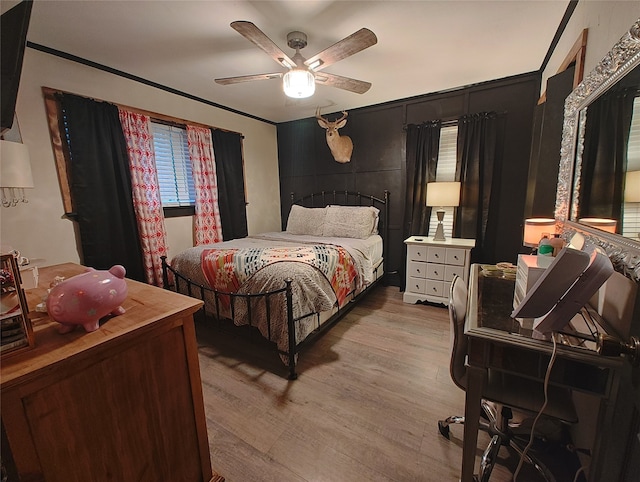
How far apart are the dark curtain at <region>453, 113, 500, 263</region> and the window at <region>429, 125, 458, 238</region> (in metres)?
0.10

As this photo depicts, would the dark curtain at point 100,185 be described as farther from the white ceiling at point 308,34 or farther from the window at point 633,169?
the window at point 633,169

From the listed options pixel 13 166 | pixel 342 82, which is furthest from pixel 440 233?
pixel 13 166

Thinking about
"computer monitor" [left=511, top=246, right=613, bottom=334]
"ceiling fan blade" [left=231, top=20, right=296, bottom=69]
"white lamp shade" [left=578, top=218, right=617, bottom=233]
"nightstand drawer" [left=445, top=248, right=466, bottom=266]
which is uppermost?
"ceiling fan blade" [left=231, top=20, right=296, bottom=69]

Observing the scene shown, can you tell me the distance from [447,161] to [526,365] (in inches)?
112

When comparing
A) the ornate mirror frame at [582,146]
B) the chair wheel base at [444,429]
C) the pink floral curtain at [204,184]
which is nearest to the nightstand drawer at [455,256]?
the ornate mirror frame at [582,146]

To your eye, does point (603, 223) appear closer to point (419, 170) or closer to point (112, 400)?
point (112, 400)

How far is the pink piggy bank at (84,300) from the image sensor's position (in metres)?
0.76

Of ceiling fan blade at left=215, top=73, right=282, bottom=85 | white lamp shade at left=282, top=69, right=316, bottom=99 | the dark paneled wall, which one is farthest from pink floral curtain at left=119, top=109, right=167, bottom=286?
the dark paneled wall

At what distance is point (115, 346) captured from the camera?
0.79 metres

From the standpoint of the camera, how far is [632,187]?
35.8 inches

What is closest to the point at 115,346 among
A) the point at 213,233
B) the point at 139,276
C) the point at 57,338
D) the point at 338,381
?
the point at 57,338

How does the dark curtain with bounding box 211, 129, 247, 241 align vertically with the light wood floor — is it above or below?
above

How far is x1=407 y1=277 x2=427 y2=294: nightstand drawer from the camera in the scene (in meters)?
3.08

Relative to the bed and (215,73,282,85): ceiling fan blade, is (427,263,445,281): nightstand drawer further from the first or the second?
(215,73,282,85): ceiling fan blade
